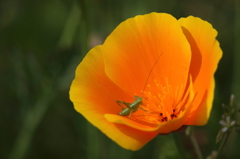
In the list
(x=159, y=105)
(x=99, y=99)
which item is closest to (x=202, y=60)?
(x=159, y=105)

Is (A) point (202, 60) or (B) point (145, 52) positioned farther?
(B) point (145, 52)

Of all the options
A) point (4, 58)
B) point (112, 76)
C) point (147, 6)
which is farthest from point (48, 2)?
point (112, 76)

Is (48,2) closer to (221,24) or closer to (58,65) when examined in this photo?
(58,65)

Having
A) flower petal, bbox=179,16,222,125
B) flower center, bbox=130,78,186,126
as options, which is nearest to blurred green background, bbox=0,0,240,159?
flower center, bbox=130,78,186,126

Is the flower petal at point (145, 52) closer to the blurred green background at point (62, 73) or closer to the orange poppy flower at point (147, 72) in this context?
the orange poppy flower at point (147, 72)

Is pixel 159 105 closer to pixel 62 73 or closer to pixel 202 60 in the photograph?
pixel 202 60

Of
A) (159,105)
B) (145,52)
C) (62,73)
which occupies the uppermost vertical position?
(145,52)

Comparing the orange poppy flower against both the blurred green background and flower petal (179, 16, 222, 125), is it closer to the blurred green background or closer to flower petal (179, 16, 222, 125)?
flower petal (179, 16, 222, 125)

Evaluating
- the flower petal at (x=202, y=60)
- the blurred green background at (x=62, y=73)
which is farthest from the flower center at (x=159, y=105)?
the blurred green background at (x=62, y=73)
